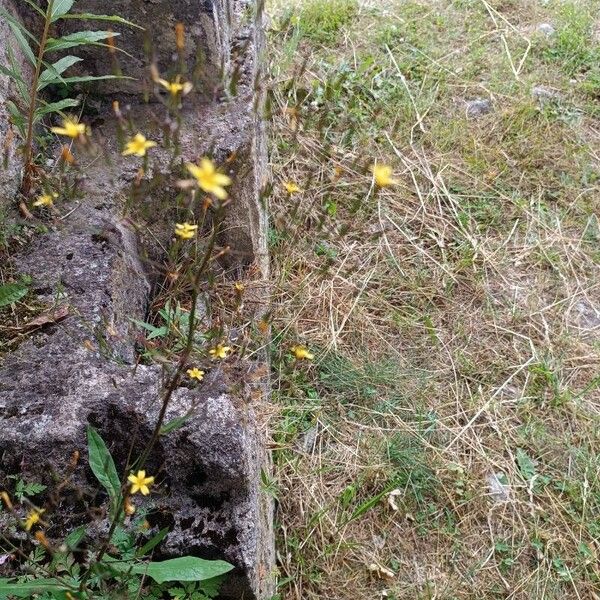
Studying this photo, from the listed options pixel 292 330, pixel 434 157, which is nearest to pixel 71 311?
pixel 292 330

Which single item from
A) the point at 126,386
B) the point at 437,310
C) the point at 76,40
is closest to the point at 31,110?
the point at 76,40

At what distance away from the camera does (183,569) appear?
1.29 metres

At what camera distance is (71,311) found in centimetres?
163

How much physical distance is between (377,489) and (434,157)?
163 centimetres

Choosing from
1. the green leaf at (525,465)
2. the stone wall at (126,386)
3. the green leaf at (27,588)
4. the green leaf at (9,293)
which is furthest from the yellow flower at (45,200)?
the green leaf at (525,465)

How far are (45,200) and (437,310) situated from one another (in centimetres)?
149

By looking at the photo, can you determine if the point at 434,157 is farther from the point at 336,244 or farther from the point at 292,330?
the point at 292,330

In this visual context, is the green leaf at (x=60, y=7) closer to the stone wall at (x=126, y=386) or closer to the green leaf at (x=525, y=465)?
the stone wall at (x=126, y=386)

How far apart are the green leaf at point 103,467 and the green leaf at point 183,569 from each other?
0.16 metres

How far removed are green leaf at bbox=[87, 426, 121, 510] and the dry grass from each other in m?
0.79

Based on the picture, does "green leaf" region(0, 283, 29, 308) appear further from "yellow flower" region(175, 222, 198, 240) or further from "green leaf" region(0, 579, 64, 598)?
"green leaf" region(0, 579, 64, 598)

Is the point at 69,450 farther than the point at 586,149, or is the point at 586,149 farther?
the point at 586,149

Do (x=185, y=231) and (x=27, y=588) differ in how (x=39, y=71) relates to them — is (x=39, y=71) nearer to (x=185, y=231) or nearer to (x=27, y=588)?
(x=185, y=231)

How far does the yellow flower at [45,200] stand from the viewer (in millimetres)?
1762
